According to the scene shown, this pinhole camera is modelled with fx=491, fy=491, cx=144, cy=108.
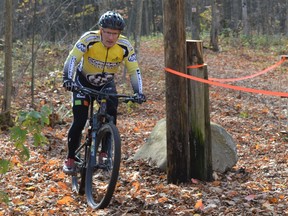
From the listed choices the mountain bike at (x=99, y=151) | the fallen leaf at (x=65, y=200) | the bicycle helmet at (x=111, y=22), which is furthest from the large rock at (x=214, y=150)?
the bicycle helmet at (x=111, y=22)

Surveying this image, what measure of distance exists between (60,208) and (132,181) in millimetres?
1223

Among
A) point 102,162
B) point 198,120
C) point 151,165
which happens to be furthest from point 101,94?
point 151,165

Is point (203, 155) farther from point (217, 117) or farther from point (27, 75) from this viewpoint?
point (27, 75)

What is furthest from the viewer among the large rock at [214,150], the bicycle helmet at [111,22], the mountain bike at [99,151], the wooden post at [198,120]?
the large rock at [214,150]

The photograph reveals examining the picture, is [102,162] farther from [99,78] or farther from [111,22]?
[111,22]

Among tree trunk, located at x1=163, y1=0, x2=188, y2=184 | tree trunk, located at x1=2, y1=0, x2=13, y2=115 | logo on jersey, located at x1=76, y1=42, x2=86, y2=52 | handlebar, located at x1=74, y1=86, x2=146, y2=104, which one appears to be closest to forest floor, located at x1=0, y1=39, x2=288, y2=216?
tree trunk, located at x1=163, y1=0, x2=188, y2=184

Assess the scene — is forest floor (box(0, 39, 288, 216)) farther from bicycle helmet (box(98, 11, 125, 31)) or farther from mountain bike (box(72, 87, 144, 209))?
bicycle helmet (box(98, 11, 125, 31))

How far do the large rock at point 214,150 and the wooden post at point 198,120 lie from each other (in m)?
0.53

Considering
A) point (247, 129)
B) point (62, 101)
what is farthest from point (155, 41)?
point (247, 129)

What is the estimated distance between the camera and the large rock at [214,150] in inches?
251

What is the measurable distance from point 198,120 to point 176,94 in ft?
1.45

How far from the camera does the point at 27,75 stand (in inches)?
629

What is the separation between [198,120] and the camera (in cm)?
573

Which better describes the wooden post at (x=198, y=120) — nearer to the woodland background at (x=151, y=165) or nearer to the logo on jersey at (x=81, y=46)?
the woodland background at (x=151, y=165)
